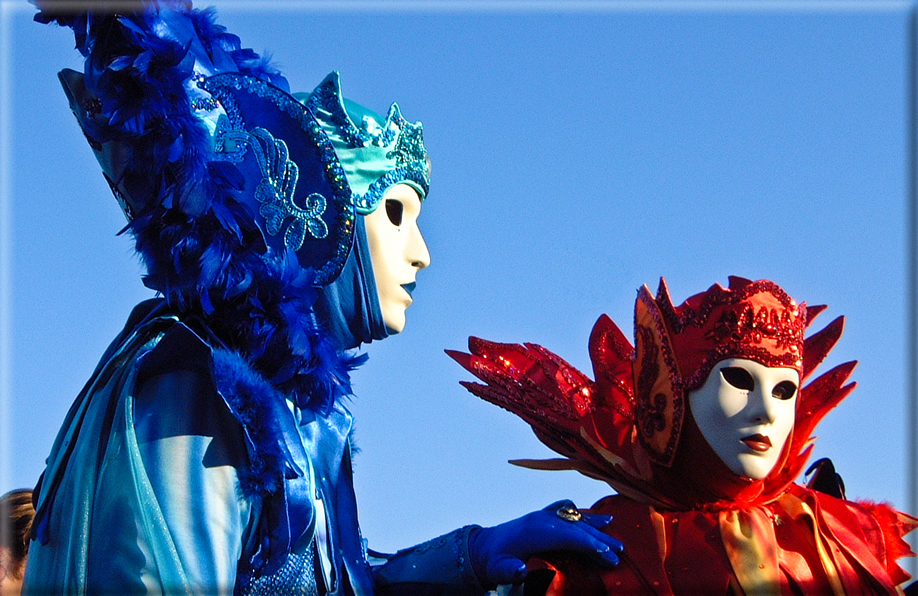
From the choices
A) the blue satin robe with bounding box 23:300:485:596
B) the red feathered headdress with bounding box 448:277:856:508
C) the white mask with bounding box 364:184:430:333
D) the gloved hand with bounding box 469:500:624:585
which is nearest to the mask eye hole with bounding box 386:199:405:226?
the white mask with bounding box 364:184:430:333

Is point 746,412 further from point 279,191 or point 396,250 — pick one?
point 279,191

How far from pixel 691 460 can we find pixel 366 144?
126cm

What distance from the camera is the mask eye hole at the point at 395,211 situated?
10.8ft

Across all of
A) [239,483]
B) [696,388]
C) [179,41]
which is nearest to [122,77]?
[179,41]

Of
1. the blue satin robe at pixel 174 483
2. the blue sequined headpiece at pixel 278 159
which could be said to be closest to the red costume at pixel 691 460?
the blue satin robe at pixel 174 483

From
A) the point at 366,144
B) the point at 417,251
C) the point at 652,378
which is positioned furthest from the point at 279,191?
the point at 652,378

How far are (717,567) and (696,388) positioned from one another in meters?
0.50

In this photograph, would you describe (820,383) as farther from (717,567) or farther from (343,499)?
(343,499)

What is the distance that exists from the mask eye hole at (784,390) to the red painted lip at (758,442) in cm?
13

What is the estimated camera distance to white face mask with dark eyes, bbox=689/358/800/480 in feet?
11.6

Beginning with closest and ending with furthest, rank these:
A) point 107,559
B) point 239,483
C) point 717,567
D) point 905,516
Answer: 1. point 107,559
2. point 239,483
3. point 717,567
4. point 905,516

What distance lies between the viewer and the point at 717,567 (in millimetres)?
3400

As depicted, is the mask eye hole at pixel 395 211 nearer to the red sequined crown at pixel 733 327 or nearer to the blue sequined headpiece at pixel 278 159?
the blue sequined headpiece at pixel 278 159

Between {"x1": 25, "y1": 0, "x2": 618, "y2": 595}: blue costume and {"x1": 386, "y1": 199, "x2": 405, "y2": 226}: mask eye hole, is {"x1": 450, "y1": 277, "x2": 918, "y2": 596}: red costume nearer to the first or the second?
{"x1": 25, "y1": 0, "x2": 618, "y2": 595}: blue costume
